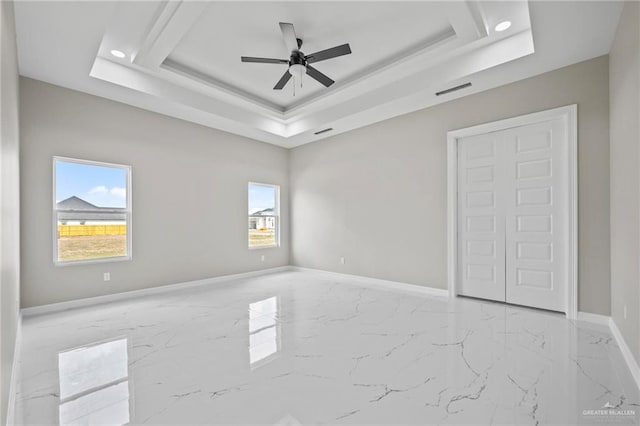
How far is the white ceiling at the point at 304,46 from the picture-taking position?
2885mm


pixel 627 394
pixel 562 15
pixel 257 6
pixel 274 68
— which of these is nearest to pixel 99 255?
pixel 274 68

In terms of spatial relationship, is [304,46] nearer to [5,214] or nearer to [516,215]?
[5,214]

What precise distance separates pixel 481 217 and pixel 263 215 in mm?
4330

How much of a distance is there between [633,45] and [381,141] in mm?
3358

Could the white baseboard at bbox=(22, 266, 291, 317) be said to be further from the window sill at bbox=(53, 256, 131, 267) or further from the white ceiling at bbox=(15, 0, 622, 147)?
the white ceiling at bbox=(15, 0, 622, 147)

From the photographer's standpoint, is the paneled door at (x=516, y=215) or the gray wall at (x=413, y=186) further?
the paneled door at (x=516, y=215)

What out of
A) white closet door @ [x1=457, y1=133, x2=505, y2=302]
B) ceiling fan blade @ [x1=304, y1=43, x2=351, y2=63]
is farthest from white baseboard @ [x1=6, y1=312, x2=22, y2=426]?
white closet door @ [x1=457, y1=133, x2=505, y2=302]

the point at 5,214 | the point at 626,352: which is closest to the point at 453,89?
the point at 626,352

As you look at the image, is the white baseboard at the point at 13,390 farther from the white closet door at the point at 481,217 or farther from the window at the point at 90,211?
the white closet door at the point at 481,217

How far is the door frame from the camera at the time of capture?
3488mm

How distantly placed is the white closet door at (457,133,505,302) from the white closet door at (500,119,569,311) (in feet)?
0.33

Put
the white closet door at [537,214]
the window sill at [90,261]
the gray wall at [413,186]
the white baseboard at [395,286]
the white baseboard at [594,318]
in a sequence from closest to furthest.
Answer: the white baseboard at [594,318], the gray wall at [413,186], the white closet door at [537,214], the window sill at [90,261], the white baseboard at [395,286]

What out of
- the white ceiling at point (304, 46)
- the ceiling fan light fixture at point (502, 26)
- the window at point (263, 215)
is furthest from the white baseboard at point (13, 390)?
the ceiling fan light fixture at point (502, 26)

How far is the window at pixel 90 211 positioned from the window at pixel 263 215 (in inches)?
92.9
